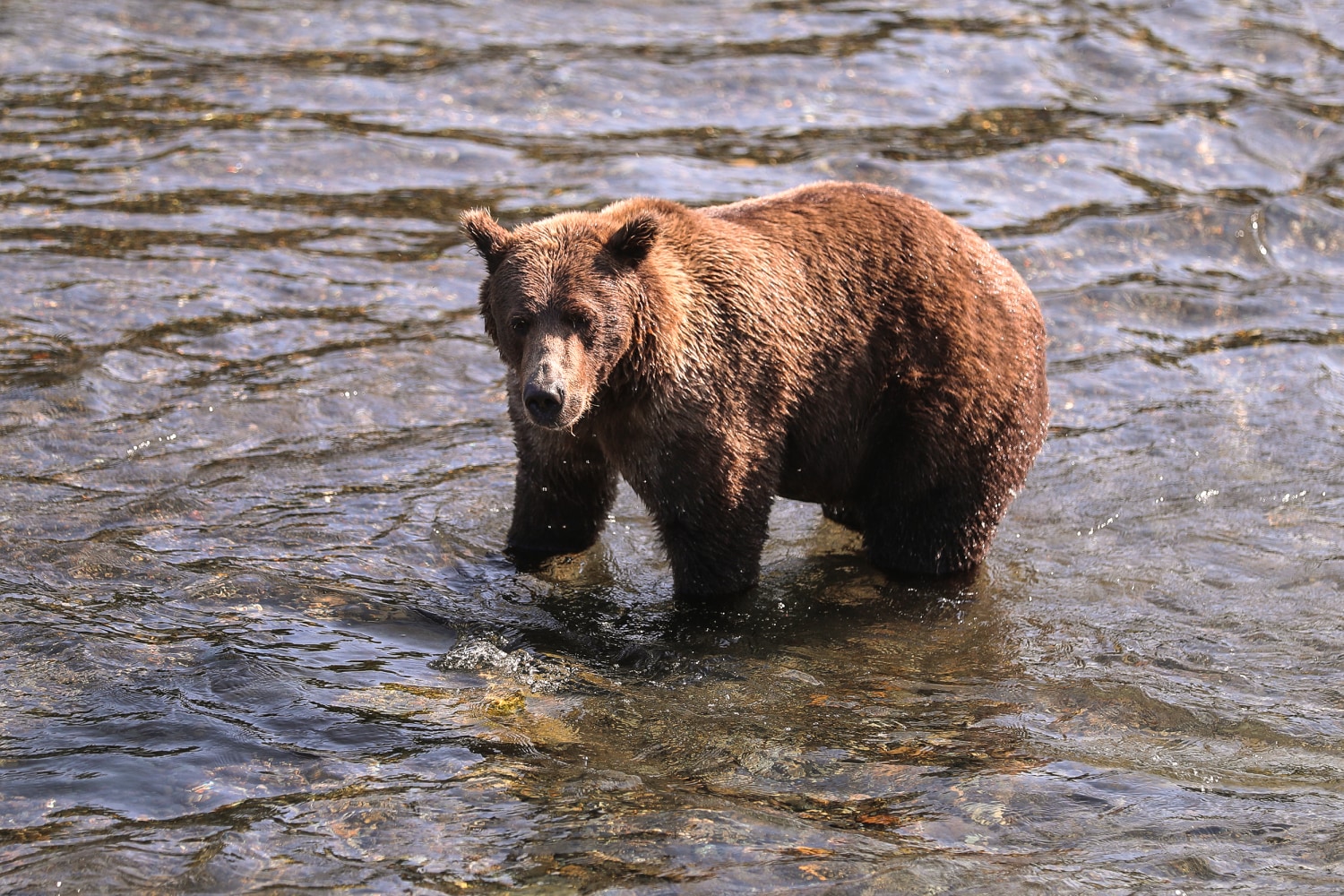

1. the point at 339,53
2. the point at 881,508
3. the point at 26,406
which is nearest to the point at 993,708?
the point at 881,508

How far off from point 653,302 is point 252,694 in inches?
93.7

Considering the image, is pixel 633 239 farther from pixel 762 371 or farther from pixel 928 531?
pixel 928 531

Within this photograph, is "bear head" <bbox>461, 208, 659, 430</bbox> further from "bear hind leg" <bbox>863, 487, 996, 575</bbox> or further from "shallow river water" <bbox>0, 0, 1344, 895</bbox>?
"bear hind leg" <bbox>863, 487, 996, 575</bbox>

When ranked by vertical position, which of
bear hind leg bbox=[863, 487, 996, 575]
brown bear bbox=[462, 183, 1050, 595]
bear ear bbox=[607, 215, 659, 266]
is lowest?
bear hind leg bbox=[863, 487, 996, 575]

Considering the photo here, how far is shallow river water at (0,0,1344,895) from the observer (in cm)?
504

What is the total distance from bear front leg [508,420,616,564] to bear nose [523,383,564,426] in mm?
790

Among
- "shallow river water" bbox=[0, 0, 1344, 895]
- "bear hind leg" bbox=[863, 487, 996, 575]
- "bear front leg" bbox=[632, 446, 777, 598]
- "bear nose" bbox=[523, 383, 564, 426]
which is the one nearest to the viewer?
"shallow river water" bbox=[0, 0, 1344, 895]

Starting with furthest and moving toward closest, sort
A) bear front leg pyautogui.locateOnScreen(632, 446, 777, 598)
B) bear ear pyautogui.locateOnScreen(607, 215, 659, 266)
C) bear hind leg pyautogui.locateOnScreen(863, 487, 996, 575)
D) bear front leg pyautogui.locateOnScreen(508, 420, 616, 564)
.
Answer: bear hind leg pyautogui.locateOnScreen(863, 487, 996, 575) → bear front leg pyautogui.locateOnScreen(508, 420, 616, 564) → bear front leg pyautogui.locateOnScreen(632, 446, 777, 598) → bear ear pyautogui.locateOnScreen(607, 215, 659, 266)

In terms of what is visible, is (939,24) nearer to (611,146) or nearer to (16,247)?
(611,146)

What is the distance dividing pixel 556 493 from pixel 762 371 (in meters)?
1.17

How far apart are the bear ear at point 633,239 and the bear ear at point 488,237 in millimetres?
459

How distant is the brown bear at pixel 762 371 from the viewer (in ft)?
21.1

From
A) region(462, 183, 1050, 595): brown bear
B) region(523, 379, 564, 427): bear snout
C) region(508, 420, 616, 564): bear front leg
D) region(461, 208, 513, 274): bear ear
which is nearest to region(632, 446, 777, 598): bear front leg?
region(462, 183, 1050, 595): brown bear

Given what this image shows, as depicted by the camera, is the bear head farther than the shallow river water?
Yes
